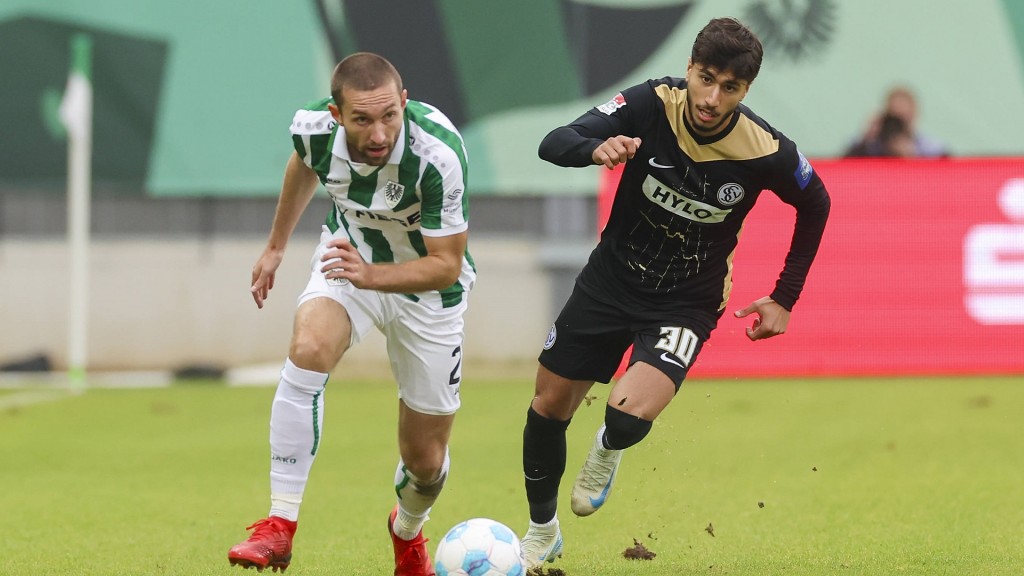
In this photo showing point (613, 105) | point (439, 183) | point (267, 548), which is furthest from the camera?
point (613, 105)

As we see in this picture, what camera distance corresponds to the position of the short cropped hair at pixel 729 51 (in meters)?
5.33

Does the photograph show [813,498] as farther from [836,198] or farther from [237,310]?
[237,310]

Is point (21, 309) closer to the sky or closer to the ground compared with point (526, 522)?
closer to the ground

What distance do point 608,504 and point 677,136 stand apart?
2.45m

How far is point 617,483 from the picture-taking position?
8148 millimetres

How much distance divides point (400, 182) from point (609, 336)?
1.19 meters

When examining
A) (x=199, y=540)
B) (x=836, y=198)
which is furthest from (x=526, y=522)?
(x=836, y=198)

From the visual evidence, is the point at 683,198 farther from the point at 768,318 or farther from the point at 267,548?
the point at 267,548

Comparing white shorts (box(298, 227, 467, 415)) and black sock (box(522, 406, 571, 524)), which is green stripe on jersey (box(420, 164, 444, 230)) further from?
black sock (box(522, 406, 571, 524))

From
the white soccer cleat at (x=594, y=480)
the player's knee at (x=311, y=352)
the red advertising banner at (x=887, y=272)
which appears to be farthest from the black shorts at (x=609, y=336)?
the red advertising banner at (x=887, y=272)

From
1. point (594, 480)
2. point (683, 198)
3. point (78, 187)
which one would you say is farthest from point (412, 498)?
point (78, 187)

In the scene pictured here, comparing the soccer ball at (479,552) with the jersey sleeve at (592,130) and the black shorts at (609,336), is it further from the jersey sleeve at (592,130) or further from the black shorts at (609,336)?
the jersey sleeve at (592,130)

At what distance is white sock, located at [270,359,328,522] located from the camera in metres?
5.05

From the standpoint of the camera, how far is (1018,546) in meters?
6.04
